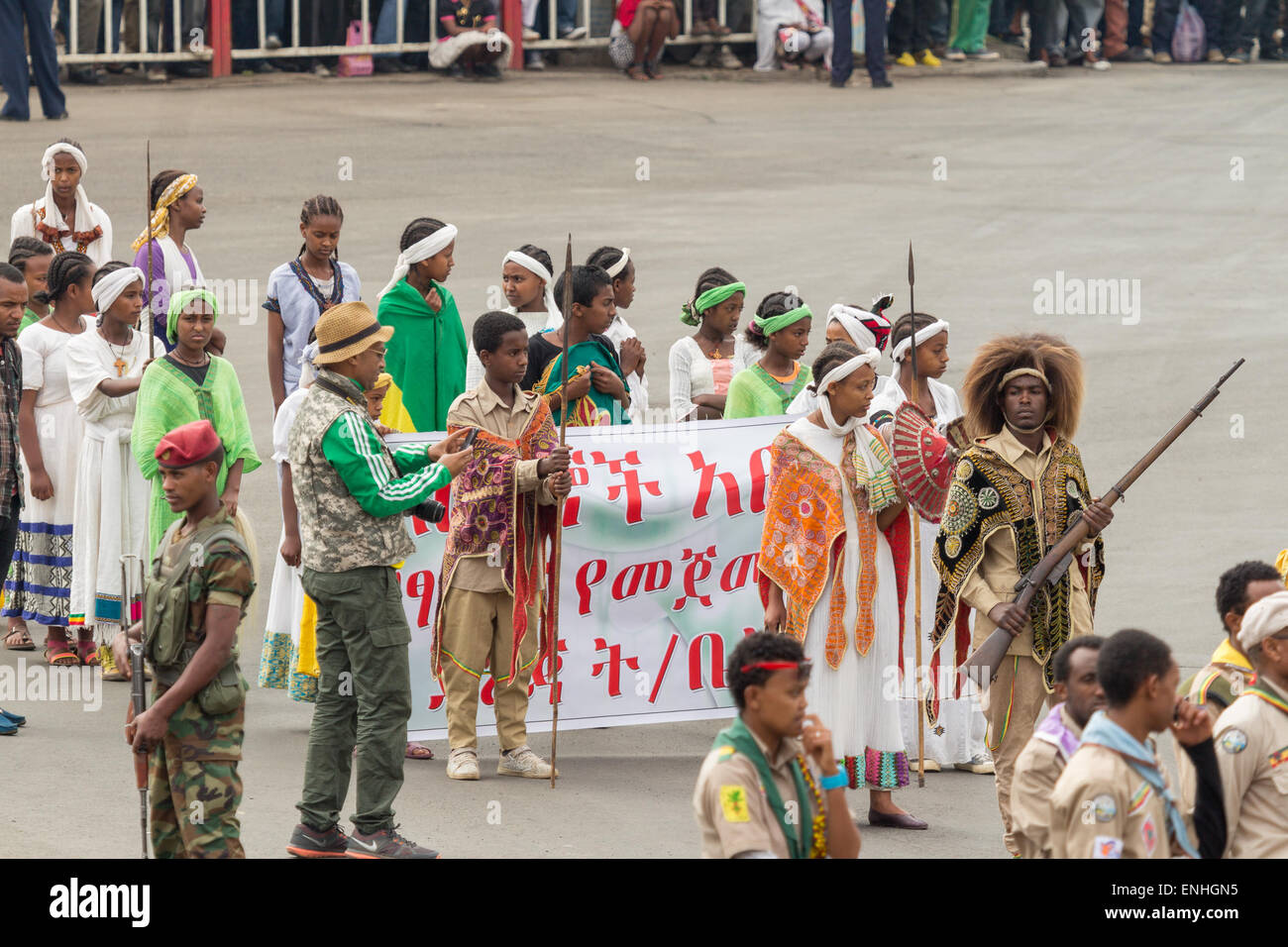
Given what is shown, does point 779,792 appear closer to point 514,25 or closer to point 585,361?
point 585,361

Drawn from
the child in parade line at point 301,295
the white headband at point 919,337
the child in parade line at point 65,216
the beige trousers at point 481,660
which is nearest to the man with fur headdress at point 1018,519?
the white headband at point 919,337

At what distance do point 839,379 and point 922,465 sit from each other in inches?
19.0

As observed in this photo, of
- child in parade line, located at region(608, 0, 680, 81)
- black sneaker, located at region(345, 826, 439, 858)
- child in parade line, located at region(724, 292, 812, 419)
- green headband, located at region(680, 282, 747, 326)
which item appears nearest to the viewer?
black sneaker, located at region(345, 826, 439, 858)

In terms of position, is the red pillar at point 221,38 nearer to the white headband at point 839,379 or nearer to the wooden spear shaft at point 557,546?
the wooden spear shaft at point 557,546

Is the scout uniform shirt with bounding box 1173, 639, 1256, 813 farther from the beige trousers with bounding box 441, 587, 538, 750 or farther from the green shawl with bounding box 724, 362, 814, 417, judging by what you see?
the green shawl with bounding box 724, 362, 814, 417

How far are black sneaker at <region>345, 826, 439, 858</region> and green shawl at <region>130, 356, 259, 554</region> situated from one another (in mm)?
2188

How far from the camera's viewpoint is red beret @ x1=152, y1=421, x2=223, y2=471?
6.13m

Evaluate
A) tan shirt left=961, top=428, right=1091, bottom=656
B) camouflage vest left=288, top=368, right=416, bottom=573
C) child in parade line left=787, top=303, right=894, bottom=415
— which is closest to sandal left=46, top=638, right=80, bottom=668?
camouflage vest left=288, top=368, right=416, bottom=573

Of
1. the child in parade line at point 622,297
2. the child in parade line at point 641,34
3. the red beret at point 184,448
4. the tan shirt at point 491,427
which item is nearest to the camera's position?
the red beret at point 184,448

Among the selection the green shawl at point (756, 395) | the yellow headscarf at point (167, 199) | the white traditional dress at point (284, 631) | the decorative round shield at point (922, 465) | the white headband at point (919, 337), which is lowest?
the white traditional dress at point (284, 631)

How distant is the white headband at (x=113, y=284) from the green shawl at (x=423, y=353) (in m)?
1.17

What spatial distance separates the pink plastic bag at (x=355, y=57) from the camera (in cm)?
2444

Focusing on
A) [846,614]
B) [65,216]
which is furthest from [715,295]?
[65,216]

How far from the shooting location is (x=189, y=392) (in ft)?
28.5
